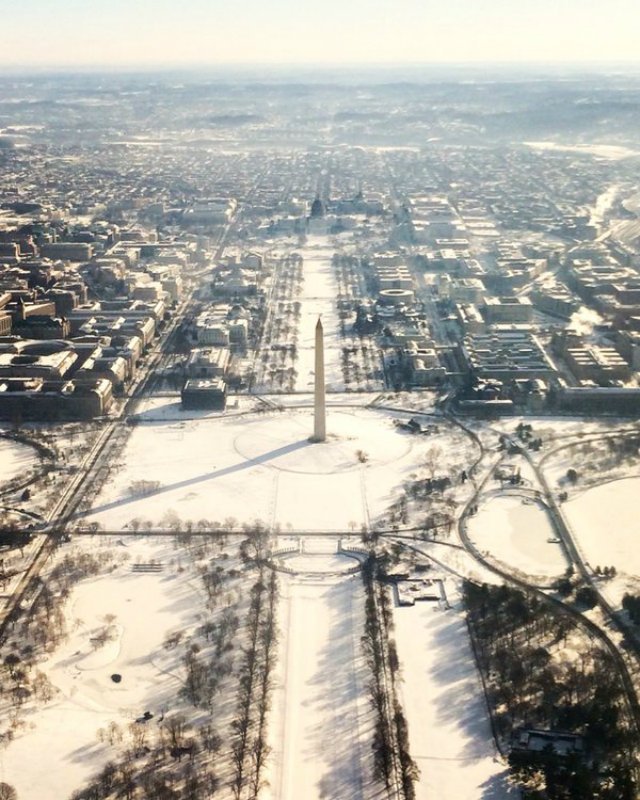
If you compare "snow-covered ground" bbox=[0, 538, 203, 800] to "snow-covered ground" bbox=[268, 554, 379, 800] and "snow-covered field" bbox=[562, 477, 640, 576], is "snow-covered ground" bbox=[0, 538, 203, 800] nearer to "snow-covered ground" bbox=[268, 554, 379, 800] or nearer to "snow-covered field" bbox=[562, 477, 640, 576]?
"snow-covered ground" bbox=[268, 554, 379, 800]

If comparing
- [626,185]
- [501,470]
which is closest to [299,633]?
[501,470]

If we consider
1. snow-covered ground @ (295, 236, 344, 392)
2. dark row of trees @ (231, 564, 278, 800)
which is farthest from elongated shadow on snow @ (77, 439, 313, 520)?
snow-covered ground @ (295, 236, 344, 392)

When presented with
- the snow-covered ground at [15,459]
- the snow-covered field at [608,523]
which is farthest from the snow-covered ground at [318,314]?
the snow-covered field at [608,523]

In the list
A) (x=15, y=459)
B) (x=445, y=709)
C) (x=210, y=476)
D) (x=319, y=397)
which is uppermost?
(x=319, y=397)

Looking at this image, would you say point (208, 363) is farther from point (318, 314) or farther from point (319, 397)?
point (318, 314)

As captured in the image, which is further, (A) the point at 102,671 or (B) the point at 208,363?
(B) the point at 208,363

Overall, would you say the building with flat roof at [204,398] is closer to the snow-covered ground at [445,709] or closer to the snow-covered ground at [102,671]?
the snow-covered ground at [102,671]

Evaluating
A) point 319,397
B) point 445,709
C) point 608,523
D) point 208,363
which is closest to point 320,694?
point 445,709
